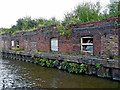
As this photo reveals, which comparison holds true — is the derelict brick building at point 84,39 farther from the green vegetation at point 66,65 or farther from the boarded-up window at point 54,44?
the green vegetation at point 66,65

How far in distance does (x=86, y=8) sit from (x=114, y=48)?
7.11 m

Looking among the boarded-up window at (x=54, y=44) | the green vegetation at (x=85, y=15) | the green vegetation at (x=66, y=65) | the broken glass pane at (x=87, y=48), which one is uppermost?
the green vegetation at (x=85, y=15)

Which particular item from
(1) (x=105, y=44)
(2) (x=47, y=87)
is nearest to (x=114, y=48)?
(1) (x=105, y=44)

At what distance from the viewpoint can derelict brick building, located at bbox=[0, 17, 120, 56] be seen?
8.18 m

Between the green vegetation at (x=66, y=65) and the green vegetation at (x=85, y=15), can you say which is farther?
the green vegetation at (x=85, y=15)

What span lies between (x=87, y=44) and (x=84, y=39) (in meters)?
0.71

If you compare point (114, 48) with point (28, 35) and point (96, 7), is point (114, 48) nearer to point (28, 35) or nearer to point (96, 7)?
point (96, 7)

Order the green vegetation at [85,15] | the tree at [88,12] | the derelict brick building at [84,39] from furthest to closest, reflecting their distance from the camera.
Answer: the tree at [88,12]
the green vegetation at [85,15]
the derelict brick building at [84,39]

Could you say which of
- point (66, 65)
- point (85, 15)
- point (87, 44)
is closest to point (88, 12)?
point (85, 15)

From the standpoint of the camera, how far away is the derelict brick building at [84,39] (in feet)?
26.8

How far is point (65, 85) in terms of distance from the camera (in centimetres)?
622

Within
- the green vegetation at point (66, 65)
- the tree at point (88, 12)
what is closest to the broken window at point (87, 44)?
the green vegetation at point (66, 65)

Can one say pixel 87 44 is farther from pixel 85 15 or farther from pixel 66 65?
pixel 85 15

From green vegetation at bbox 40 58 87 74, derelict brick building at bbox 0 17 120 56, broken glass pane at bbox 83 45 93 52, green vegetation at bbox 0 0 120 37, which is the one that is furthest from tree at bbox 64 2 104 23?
green vegetation at bbox 40 58 87 74
